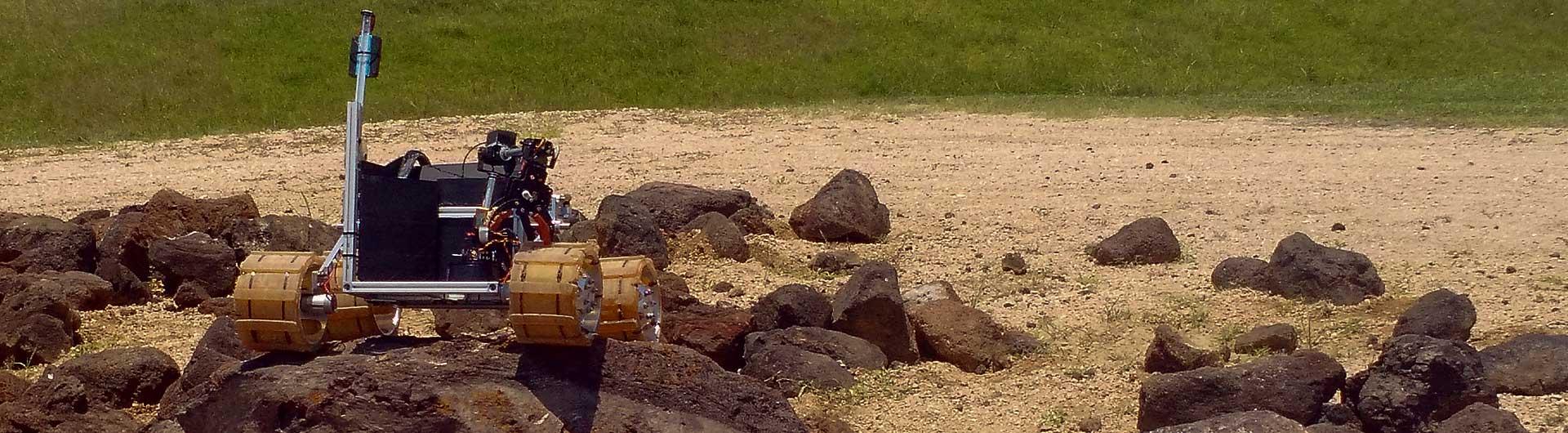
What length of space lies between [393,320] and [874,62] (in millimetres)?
21157

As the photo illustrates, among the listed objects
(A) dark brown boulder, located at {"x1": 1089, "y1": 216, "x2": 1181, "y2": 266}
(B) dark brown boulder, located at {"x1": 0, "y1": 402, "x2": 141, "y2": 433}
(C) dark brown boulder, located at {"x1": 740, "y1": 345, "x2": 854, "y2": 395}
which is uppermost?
(A) dark brown boulder, located at {"x1": 1089, "y1": 216, "x2": 1181, "y2": 266}

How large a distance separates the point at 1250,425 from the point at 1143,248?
5.02m

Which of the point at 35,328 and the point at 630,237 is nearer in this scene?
the point at 35,328

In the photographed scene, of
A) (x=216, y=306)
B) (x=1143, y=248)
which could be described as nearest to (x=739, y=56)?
(x=1143, y=248)

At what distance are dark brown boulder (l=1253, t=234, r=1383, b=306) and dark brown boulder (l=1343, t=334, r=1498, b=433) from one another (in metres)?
2.70

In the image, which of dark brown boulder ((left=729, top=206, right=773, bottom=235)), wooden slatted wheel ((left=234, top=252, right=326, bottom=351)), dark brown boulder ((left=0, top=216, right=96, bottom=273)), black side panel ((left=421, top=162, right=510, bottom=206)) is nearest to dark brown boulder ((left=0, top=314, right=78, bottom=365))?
dark brown boulder ((left=0, top=216, right=96, bottom=273))

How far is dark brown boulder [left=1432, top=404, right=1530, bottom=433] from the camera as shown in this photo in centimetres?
583

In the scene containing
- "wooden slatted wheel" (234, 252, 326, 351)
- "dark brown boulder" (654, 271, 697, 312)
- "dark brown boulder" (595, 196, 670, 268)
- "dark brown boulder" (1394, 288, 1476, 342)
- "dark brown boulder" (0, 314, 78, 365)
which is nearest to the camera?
"wooden slatted wheel" (234, 252, 326, 351)

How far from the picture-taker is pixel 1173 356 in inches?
301

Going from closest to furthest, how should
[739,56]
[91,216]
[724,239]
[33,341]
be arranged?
[33,341] < [724,239] < [91,216] < [739,56]

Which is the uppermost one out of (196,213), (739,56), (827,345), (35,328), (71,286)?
(739,56)

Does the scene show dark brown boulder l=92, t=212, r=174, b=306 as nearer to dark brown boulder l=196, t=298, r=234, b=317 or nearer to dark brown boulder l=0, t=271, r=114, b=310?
dark brown boulder l=0, t=271, r=114, b=310

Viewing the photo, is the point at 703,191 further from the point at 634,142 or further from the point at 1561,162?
the point at 1561,162

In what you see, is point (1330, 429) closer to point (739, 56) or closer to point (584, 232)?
point (584, 232)
